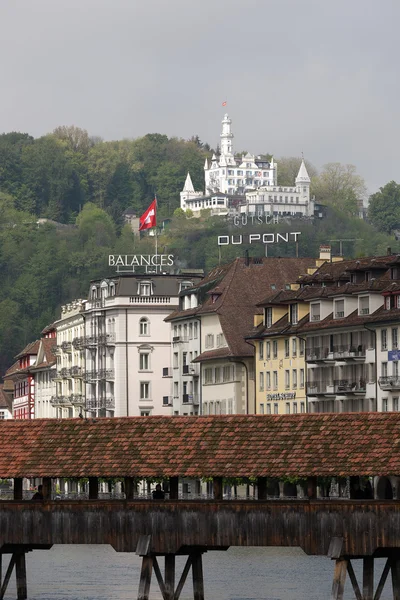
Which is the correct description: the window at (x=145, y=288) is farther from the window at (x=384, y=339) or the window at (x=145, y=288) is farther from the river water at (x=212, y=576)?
the river water at (x=212, y=576)

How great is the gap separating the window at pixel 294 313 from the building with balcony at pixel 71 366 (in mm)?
45988

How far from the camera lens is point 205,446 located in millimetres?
61062

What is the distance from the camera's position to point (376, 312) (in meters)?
125

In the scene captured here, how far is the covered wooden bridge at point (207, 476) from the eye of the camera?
5828cm

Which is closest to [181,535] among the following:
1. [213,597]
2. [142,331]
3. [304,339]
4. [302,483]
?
[213,597]

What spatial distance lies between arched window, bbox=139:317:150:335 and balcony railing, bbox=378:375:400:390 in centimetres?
5073

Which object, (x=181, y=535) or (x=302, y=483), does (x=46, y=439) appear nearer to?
(x=181, y=535)

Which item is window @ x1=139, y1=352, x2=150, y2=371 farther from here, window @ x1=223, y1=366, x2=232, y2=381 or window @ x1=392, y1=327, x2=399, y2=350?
window @ x1=392, y1=327, x2=399, y2=350

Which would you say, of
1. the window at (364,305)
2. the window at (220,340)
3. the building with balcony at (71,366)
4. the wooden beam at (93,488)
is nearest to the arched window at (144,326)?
the building with balcony at (71,366)

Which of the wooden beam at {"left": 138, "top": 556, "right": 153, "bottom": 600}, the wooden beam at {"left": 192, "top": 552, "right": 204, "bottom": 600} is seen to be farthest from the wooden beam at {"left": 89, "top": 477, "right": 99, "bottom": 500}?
the wooden beam at {"left": 192, "top": 552, "right": 204, "bottom": 600}

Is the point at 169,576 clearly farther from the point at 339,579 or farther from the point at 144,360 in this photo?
the point at 144,360

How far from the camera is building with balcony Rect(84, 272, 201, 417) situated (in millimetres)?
170250

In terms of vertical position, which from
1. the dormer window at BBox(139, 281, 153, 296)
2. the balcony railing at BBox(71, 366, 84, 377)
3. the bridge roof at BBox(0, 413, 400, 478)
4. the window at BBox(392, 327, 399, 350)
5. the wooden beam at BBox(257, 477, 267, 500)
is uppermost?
the dormer window at BBox(139, 281, 153, 296)

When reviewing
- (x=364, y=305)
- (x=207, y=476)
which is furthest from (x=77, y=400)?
(x=207, y=476)
